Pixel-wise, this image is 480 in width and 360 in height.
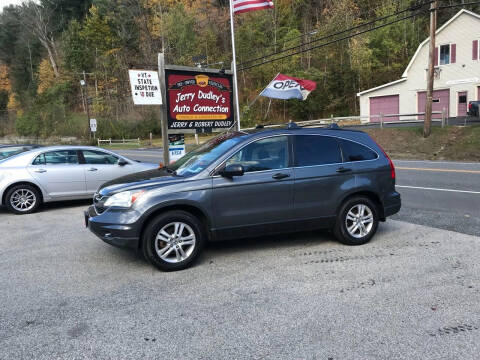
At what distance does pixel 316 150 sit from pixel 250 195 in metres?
1.22

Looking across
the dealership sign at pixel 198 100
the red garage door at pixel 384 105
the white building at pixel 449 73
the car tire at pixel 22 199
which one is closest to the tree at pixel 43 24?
the red garage door at pixel 384 105

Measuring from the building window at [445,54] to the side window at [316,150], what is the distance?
3138cm

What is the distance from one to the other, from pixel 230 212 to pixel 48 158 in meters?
6.03

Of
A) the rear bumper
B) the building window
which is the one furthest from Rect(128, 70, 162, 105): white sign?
the building window

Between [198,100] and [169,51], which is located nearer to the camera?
[198,100]

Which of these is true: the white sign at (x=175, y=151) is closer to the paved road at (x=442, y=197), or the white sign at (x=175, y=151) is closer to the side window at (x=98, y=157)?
the side window at (x=98, y=157)

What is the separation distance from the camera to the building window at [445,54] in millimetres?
32031

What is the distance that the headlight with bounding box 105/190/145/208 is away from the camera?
496cm

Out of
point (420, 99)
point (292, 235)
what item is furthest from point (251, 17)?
point (292, 235)

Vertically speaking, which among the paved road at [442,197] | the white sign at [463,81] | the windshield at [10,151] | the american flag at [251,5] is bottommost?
the paved road at [442,197]

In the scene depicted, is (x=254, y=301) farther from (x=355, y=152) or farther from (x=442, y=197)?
(x=442, y=197)

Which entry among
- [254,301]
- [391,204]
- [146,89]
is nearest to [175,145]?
[146,89]

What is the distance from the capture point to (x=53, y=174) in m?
9.30

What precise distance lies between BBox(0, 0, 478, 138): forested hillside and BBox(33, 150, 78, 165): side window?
28.8 metres
